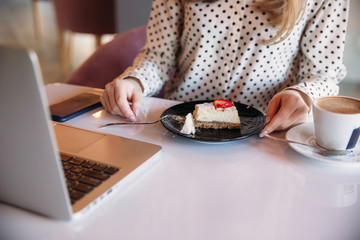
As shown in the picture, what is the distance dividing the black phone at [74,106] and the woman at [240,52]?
0.14 ft

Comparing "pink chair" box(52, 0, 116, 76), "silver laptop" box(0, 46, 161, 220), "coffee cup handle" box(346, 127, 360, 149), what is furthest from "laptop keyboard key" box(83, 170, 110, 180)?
"pink chair" box(52, 0, 116, 76)

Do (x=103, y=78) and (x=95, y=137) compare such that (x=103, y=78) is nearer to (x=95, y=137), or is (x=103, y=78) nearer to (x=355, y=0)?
(x=95, y=137)

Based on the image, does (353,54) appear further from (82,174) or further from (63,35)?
(82,174)

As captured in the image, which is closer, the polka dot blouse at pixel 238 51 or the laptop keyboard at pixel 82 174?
the laptop keyboard at pixel 82 174

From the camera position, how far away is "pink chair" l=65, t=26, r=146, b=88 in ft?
4.20

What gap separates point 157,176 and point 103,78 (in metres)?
0.78

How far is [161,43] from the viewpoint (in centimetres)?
107

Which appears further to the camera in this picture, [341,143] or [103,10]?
[103,10]

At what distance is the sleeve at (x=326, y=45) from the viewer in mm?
914

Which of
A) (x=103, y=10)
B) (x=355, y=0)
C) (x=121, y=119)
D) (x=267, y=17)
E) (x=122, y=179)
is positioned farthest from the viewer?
(x=103, y=10)

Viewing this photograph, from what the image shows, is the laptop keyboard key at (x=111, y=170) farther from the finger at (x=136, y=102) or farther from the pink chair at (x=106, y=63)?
the pink chair at (x=106, y=63)

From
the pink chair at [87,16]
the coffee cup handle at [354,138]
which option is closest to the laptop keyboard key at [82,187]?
the coffee cup handle at [354,138]

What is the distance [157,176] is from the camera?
583 mm

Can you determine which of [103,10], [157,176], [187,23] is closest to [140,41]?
[187,23]
